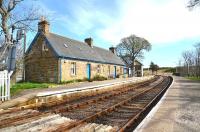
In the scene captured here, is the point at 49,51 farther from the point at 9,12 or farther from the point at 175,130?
the point at 175,130

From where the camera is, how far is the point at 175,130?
681cm

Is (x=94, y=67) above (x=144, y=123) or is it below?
above

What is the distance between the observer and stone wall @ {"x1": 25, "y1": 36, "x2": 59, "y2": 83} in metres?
28.4

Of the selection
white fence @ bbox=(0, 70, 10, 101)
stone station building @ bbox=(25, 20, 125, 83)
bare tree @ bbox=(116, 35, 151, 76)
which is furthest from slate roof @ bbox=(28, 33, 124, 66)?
bare tree @ bbox=(116, 35, 151, 76)

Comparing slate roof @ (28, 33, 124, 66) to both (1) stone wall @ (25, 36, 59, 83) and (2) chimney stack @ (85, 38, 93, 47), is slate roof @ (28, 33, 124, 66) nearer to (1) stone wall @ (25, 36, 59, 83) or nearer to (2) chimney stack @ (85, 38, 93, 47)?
(1) stone wall @ (25, 36, 59, 83)

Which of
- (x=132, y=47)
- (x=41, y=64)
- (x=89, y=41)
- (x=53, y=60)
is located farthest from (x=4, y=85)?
(x=132, y=47)

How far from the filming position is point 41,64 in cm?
2991

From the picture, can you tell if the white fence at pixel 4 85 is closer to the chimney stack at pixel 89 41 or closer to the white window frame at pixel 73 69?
the white window frame at pixel 73 69

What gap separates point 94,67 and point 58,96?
69.2 ft

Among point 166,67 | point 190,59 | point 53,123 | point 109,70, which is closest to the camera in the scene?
point 53,123

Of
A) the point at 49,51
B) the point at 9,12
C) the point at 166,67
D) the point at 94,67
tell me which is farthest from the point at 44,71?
the point at 166,67

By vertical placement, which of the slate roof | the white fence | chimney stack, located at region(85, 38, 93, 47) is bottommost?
the white fence

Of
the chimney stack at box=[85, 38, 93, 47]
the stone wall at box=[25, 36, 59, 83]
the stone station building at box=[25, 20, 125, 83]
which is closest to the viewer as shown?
the stone station building at box=[25, 20, 125, 83]

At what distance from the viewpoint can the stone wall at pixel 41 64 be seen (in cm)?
2841
